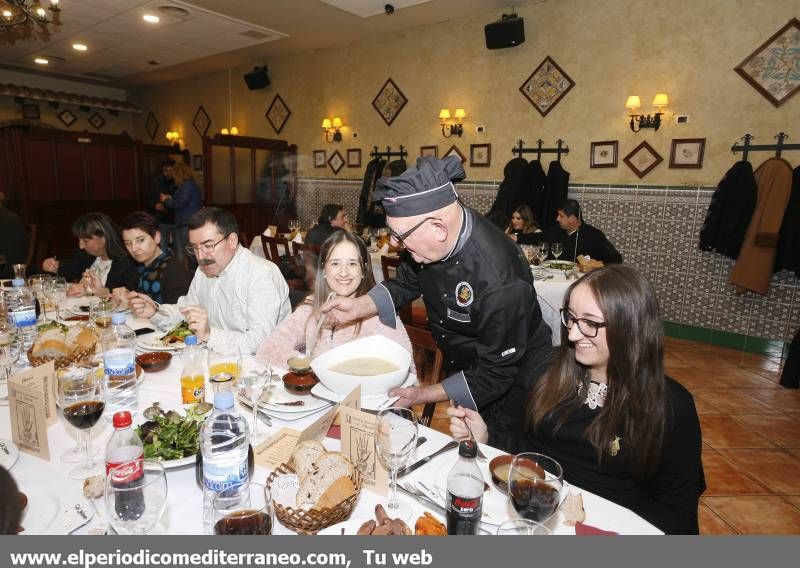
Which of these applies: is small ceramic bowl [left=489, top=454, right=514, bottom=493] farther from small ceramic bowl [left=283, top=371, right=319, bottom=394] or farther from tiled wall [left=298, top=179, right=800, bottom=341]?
tiled wall [left=298, top=179, right=800, bottom=341]

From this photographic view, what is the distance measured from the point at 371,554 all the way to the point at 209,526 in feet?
1.10

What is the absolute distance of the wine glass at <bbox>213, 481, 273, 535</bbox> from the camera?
3.11ft

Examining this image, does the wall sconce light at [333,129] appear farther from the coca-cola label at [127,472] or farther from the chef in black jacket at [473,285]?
the coca-cola label at [127,472]

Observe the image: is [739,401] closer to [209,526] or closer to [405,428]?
[405,428]

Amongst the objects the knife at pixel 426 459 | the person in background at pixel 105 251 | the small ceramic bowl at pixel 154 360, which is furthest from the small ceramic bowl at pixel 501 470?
the person in background at pixel 105 251

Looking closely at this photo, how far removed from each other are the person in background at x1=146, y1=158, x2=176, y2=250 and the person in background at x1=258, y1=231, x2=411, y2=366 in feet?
25.2

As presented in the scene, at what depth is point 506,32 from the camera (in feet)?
Result: 20.6

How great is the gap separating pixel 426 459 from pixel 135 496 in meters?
0.69

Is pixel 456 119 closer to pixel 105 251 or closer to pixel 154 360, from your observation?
pixel 105 251

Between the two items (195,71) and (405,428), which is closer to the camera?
(405,428)

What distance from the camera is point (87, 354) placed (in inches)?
78.0

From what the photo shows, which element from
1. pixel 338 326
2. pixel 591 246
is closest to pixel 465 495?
pixel 338 326

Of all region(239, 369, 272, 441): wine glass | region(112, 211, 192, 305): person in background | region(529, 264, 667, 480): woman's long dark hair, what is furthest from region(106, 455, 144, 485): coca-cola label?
region(112, 211, 192, 305): person in background

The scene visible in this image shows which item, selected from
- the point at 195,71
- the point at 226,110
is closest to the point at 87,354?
the point at 226,110
